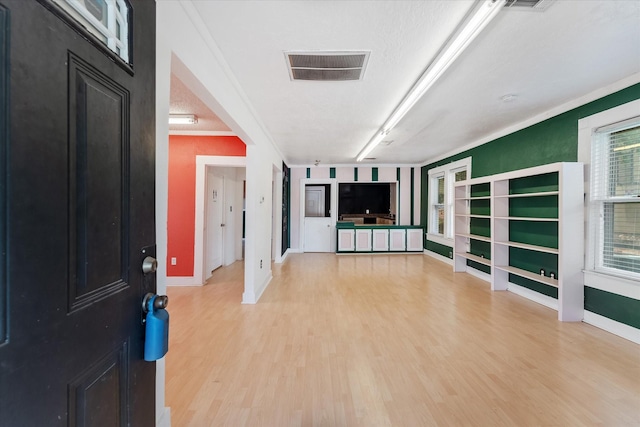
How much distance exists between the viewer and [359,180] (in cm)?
808

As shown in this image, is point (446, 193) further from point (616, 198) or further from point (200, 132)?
point (200, 132)

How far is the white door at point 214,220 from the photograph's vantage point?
5.03 m

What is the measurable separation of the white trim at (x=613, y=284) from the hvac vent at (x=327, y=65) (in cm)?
333

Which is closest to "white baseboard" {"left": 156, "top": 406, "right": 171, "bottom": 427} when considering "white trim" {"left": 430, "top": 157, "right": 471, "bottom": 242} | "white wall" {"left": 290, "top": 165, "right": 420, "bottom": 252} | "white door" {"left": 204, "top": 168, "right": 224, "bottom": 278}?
"white door" {"left": 204, "top": 168, "right": 224, "bottom": 278}

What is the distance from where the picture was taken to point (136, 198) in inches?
36.6

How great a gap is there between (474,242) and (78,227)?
5.94 metres

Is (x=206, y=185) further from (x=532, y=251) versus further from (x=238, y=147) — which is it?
(x=532, y=251)

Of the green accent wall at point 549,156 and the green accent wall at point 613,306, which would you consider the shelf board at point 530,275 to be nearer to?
the green accent wall at point 549,156

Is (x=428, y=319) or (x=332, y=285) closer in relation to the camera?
(x=428, y=319)

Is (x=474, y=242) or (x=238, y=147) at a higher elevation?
(x=238, y=147)

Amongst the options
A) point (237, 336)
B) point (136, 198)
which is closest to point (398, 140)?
point (237, 336)

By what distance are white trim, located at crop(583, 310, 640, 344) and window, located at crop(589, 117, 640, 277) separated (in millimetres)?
521

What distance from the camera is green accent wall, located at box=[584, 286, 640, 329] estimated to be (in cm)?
271

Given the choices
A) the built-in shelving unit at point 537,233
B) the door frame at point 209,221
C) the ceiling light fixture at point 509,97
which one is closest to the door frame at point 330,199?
the door frame at point 209,221
